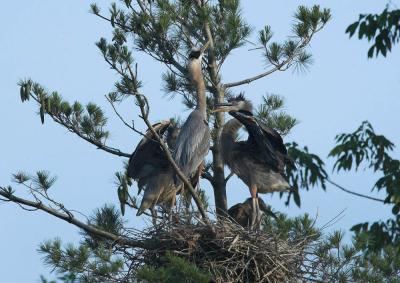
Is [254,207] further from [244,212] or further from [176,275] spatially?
[176,275]

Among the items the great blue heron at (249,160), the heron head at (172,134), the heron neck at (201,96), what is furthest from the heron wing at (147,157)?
the great blue heron at (249,160)

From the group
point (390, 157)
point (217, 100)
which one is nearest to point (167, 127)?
point (217, 100)

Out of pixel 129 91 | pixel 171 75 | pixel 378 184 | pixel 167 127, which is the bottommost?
pixel 378 184

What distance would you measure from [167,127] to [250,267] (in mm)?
1869

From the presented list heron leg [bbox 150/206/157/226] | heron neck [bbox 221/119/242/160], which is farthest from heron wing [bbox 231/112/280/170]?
heron leg [bbox 150/206/157/226]

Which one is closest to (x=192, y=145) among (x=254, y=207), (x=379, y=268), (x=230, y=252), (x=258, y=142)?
(x=258, y=142)

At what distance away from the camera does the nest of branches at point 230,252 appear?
9.37m

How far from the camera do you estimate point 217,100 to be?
11578 millimetres

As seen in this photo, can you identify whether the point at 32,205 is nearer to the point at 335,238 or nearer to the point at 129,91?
the point at 129,91

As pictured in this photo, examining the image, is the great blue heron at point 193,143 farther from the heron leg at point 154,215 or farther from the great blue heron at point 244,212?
the great blue heron at point 244,212

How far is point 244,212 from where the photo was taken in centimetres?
1084

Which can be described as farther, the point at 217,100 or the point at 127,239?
the point at 217,100

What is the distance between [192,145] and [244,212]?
0.76m

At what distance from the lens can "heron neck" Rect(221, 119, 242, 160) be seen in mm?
11375
